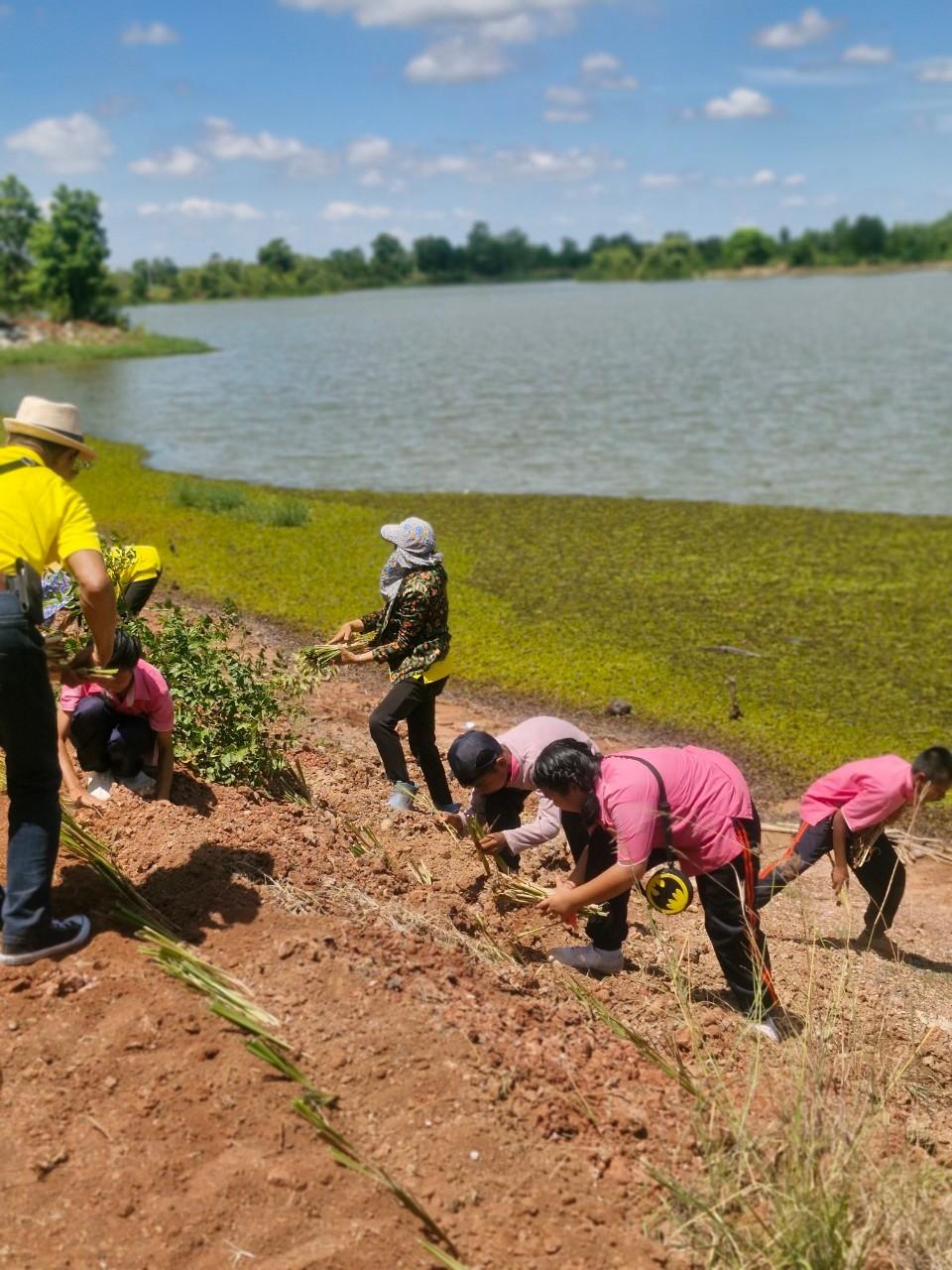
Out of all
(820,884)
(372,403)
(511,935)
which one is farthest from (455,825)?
(372,403)

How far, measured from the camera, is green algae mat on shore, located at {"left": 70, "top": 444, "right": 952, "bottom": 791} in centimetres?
1039

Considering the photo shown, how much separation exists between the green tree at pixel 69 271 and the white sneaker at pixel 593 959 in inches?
2866

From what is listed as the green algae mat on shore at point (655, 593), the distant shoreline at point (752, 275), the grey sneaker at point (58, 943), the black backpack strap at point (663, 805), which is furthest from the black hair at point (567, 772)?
the distant shoreline at point (752, 275)

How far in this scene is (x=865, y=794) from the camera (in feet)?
19.6

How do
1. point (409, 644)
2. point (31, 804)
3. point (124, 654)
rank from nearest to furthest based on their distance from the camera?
1. point (31, 804)
2. point (124, 654)
3. point (409, 644)

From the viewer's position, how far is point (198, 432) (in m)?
32.1

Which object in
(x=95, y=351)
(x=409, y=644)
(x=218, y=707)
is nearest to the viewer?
(x=218, y=707)

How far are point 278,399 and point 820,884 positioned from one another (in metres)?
34.1

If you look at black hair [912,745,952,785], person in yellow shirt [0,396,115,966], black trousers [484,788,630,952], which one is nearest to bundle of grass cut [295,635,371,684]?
Result: black trousers [484,788,630,952]

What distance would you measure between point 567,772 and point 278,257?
6468 inches

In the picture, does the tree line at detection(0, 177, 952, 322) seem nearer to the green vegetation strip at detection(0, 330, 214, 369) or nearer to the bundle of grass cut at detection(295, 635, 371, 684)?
the green vegetation strip at detection(0, 330, 214, 369)

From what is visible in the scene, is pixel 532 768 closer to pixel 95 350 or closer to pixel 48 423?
pixel 48 423

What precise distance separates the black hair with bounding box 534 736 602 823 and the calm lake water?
16.6 m

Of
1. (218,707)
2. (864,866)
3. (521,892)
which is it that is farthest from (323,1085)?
(864,866)
